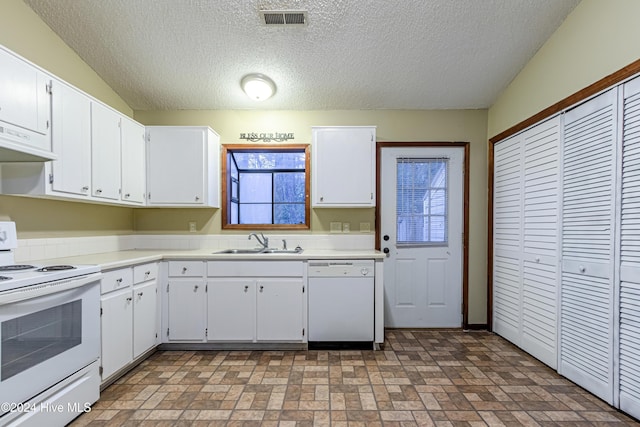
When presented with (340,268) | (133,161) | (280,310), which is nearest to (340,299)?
(340,268)

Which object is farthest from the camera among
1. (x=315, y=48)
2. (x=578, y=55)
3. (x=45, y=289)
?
(x=315, y=48)

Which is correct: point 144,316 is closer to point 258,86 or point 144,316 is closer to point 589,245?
point 258,86

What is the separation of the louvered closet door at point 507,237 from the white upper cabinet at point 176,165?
3.02m

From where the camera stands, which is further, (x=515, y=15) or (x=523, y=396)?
(x=515, y=15)

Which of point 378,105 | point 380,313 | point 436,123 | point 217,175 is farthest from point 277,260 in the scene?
point 436,123

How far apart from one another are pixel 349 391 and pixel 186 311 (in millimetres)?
1596

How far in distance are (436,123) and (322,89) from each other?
1331 mm

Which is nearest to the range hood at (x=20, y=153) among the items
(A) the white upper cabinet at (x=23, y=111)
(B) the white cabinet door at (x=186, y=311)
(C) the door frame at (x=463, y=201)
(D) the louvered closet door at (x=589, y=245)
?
(A) the white upper cabinet at (x=23, y=111)

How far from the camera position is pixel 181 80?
9.95ft

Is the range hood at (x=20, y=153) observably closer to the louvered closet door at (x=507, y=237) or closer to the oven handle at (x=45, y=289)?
the oven handle at (x=45, y=289)

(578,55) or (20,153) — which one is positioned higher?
(578,55)

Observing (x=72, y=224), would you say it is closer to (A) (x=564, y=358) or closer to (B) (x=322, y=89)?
(B) (x=322, y=89)

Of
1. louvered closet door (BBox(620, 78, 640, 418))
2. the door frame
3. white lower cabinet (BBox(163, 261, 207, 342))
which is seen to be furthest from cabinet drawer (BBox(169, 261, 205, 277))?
louvered closet door (BBox(620, 78, 640, 418))

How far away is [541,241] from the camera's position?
8.49ft
